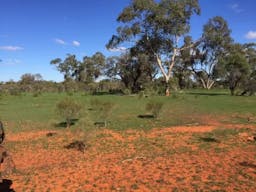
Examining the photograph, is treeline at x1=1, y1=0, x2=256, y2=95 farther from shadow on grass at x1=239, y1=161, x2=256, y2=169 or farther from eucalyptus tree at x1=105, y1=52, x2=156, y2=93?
shadow on grass at x1=239, y1=161, x2=256, y2=169

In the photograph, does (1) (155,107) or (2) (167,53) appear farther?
(2) (167,53)

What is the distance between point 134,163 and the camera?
27.8 ft

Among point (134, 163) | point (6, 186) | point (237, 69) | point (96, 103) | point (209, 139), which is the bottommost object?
point (6, 186)

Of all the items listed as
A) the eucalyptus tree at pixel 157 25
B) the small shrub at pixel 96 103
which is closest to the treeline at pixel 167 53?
the eucalyptus tree at pixel 157 25

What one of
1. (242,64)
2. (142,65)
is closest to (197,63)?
(142,65)

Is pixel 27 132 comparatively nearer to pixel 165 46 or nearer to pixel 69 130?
pixel 69 130

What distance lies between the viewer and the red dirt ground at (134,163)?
6820 millimetres

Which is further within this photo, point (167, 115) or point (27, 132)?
point (167, 115)

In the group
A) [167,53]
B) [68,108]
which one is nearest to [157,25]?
[167,53]

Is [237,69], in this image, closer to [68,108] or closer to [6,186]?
[68,108]

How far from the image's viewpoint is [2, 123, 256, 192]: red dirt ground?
6.82 m

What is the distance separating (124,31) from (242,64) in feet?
54.5

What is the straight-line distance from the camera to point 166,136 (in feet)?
39.9

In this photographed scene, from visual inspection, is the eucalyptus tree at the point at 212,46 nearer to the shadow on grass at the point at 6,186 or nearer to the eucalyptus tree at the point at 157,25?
the eucalyptus tree at the point at 157,25
